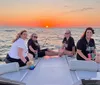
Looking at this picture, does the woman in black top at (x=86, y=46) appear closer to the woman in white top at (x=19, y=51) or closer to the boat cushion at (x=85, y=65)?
the boat cushion at (x=85, y=65)

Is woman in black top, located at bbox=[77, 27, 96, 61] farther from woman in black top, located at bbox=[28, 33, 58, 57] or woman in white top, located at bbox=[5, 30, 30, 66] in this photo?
woman in black top, located at bbox=[28, 33, 58, 57]

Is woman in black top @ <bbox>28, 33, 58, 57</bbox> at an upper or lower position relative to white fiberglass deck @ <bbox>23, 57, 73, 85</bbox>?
upper

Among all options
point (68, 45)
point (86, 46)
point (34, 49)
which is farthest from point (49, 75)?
point (68, 45)

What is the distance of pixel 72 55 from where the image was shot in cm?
594

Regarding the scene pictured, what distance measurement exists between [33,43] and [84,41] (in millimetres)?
1922

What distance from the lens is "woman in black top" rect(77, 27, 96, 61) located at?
4.42 metres

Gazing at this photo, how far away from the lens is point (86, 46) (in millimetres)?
4473

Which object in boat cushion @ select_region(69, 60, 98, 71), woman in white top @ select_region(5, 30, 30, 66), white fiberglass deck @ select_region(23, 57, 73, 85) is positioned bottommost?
white fiberglass deck @ select_region(23, 57, 73, 85)

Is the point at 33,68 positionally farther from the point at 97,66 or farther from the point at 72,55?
the point at 72,55

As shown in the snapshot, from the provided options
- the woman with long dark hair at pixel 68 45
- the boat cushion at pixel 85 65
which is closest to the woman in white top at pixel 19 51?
the boat cushion at pixel 85 65

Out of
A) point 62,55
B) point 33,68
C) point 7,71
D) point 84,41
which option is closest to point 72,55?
point 62,55

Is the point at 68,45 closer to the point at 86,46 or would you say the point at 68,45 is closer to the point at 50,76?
the point at 86,46

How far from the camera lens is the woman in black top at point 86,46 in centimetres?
442

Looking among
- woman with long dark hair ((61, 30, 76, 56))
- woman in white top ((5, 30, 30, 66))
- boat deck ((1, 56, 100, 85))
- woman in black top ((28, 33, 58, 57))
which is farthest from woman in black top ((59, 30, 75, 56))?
woman in white top ((5, 30, 30, 66))
